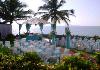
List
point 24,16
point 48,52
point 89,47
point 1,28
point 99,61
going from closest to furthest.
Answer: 1. point 99,61
2. point 48,52
3. point 89,47
4. point 1,28
5. point 24,16

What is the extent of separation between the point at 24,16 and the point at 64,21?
20.5 ft

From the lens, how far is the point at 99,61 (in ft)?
36.0

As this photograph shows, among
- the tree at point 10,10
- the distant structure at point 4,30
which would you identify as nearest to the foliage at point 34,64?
the distant structure at point 4,30

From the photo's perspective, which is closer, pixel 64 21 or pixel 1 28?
pixel 1 28

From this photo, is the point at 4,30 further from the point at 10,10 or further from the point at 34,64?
the point at 34,64

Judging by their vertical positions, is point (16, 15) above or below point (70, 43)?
above

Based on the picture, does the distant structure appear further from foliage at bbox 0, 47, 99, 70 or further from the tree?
foliage at bbox 0, 47, 99, 70

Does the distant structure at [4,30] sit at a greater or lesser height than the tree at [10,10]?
lesser

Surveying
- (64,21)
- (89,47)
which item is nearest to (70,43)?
(89,47)

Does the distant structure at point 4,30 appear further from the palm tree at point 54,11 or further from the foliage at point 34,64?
the foliage at point 34,64

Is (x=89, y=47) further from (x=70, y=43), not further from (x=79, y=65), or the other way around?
(x=79, y=65)

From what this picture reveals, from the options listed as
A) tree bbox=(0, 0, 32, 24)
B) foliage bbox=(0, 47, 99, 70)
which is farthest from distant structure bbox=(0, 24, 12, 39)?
foliage bbox=(0, 47, 99, 70)

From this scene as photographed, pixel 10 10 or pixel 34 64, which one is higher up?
pixel 10 10

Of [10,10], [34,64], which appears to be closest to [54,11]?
[10,10]
